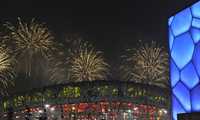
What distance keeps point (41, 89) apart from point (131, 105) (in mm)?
23065

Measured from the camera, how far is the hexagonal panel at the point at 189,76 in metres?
42.8

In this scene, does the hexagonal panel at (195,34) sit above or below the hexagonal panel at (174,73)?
above

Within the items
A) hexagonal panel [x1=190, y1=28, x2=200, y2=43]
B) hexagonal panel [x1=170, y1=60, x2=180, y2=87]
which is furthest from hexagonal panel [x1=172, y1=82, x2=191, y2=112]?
hexagonal panel [x1=190, y1=28, x2=200, y2=43]

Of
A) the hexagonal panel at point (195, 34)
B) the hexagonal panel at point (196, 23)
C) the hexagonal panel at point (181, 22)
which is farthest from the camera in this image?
the hexagonal panel at point (181, 22)

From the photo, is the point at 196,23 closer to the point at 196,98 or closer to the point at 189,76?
the point at 189,76

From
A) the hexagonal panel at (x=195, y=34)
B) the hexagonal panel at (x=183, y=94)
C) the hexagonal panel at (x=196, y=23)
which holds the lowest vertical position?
the hexagonal panel at (x=183, y=94)

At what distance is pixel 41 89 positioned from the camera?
400 ft

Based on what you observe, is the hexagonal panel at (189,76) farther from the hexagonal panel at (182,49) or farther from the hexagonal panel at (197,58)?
the hexagonal panel at (182,49)

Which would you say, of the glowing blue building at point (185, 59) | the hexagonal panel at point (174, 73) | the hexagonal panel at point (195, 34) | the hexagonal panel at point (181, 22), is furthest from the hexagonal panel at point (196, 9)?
the hexagonal panel at point (174, 73)

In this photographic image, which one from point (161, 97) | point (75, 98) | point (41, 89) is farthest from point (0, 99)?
point (161, 97)

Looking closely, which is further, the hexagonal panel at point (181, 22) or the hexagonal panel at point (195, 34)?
the hexagonal panel at point (181, 22)

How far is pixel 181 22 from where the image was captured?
45469 mm

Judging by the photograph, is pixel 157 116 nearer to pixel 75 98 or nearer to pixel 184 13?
pixel 75 98

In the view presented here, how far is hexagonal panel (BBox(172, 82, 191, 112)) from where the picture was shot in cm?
4355
